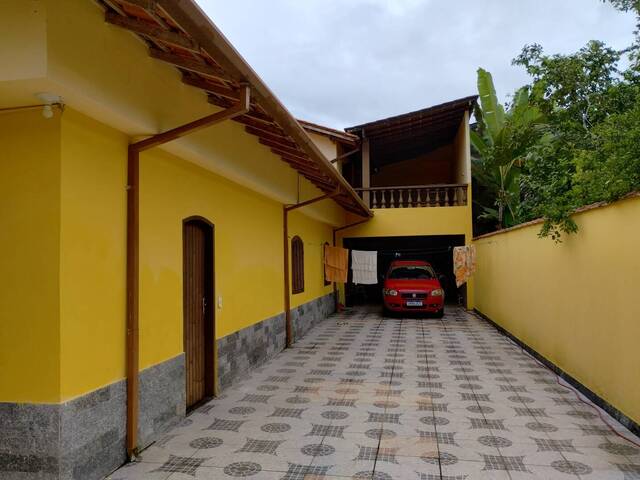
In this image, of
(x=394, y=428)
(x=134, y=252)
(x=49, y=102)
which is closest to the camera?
(x=49, y=102)

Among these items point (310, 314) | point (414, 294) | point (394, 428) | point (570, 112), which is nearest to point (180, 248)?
point (394, 428)

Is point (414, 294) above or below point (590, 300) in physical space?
below

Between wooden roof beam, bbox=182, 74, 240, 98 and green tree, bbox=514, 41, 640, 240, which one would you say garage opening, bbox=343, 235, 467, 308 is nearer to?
green tree, bbox=514, 41, 640, 240

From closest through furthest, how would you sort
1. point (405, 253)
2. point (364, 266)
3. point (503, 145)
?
point (503, 145), point (364, 266), point (405, 253)

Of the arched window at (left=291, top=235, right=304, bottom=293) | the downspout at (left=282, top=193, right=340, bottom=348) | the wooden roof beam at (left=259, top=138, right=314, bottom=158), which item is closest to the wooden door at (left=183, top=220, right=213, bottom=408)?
the wooden roof beam at (left=259, top=138, right=314, bottom=158)

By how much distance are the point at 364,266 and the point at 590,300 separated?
29.9 ft

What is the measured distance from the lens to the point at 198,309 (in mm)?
5434

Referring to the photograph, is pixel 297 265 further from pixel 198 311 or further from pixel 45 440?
pixel 45 440

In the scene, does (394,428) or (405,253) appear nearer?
(394,428)

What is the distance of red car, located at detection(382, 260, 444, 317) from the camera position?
41.2 feet

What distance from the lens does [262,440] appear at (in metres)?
4.19

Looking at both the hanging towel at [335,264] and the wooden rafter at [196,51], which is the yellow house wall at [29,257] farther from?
the hanging towel at [335,264]

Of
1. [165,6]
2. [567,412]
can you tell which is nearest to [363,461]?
[567,412]

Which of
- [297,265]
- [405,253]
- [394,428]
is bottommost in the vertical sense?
[394,428]
